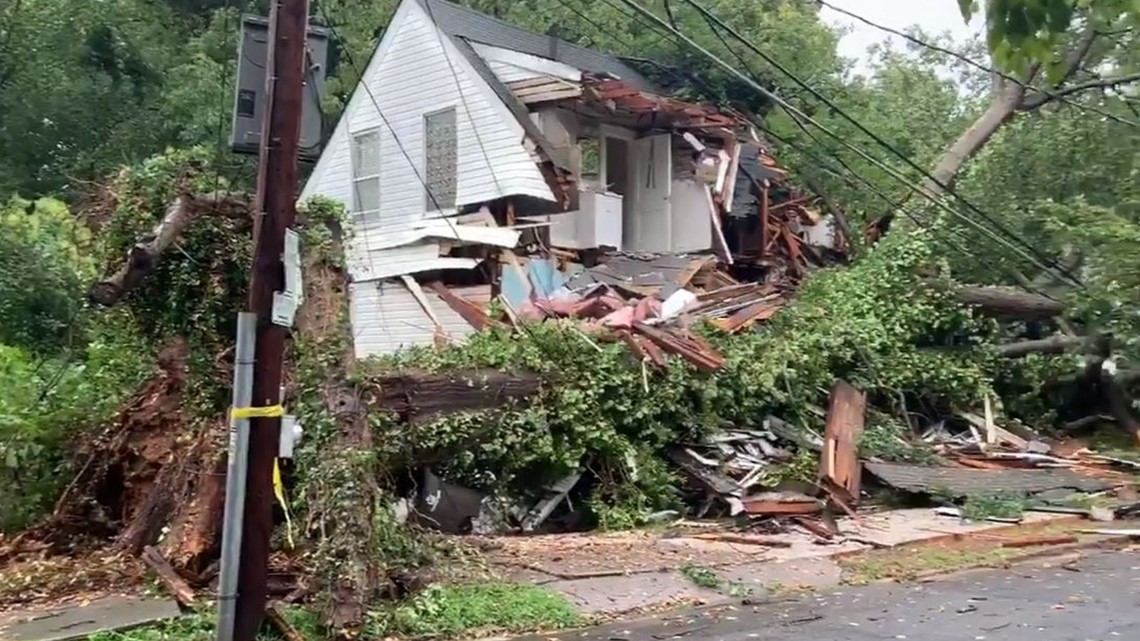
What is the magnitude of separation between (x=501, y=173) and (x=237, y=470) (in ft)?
38.8

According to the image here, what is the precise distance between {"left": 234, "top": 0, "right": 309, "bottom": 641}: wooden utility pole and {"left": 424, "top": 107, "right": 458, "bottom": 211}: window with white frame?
→ 11.9m

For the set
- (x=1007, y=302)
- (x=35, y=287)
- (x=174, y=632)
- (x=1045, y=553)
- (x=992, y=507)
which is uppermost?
(x=35, y=287)

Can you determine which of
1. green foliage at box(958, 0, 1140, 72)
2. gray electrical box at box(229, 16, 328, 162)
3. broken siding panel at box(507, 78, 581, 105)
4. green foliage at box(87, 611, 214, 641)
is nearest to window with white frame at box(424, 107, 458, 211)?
broken siding panel at box(507, 78, 581, 105)

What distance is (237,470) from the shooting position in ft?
23.4

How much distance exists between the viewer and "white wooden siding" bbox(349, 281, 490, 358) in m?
17.8

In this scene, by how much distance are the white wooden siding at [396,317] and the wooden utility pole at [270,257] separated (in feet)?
32.2

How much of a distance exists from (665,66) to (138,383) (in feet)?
50.8

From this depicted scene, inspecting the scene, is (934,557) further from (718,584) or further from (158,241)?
(158,241)

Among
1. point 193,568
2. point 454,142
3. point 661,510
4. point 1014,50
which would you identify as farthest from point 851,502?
point 1014,50

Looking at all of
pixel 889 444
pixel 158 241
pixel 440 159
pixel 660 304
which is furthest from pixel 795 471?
pixel 440 159

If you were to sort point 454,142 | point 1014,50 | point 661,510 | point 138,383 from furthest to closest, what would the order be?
point 454,142, point 661,510, point 138,383, point 1014,50

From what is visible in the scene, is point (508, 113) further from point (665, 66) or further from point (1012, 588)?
point (1012, 588)

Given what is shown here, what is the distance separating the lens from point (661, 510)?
44.5 ft

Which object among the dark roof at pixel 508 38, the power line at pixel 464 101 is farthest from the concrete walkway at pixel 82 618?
the dark roof at pixel 508 38
